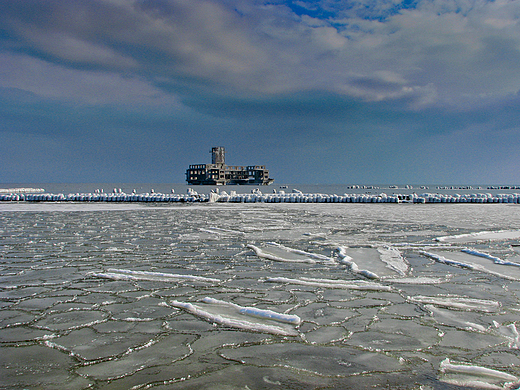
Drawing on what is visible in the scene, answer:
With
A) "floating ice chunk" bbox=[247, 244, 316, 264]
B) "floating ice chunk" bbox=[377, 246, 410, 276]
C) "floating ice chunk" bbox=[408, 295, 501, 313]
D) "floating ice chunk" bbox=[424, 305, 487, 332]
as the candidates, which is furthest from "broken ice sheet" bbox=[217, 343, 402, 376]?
"floating ice chunk" bbox=[247, 244, 316, 264]

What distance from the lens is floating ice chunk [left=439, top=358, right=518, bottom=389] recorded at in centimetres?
222

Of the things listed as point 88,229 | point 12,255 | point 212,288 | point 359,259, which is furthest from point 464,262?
point 88,229

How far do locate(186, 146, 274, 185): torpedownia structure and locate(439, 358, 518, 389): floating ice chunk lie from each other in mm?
102764

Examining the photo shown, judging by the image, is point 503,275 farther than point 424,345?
Yes

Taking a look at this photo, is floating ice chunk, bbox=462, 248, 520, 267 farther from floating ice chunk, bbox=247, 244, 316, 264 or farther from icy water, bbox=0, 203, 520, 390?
floating ice chunk, bbox=247, 244, 316, 264

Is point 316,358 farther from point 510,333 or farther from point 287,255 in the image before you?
point 287,255

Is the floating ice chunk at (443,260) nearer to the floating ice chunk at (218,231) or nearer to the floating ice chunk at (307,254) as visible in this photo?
the floating ice chunk at (307,254)

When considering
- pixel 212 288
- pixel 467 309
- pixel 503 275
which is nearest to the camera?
pixel 467 309

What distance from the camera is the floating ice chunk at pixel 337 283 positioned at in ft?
14.7

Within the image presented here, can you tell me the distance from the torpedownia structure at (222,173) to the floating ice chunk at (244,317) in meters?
101

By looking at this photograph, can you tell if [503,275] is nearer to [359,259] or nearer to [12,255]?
[359,259]

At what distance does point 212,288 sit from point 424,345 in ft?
8.05

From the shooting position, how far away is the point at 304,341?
288 cm

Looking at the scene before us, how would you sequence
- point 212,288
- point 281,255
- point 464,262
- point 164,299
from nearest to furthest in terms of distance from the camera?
1. point 164,299
2. point 212,288
3. point 464,262
4. point 281,255
